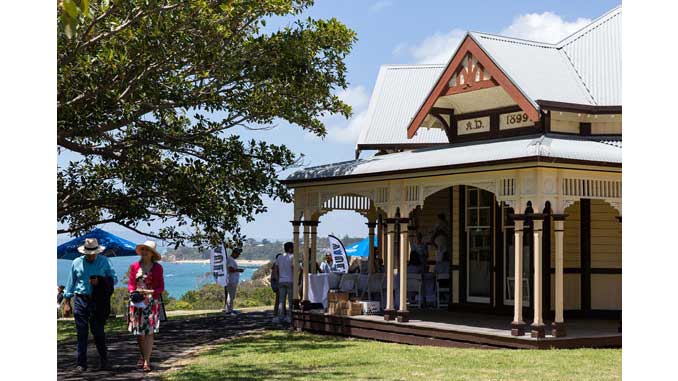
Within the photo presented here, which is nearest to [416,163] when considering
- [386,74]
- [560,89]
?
[560,89]

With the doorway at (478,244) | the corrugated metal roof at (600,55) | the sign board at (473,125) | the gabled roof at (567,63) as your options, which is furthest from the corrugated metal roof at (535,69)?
the doorway at (478,244)

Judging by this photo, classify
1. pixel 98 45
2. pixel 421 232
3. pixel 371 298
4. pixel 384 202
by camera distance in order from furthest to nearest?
1. pixel 421 232
2. pixel 371 298
3. pixel 384 202
4. pixel 98 45

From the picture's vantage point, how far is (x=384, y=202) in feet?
59.4

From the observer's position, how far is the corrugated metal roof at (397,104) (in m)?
25.7

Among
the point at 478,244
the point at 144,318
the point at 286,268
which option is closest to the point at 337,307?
the point at 286,268

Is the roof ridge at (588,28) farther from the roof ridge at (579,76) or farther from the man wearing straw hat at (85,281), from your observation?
the man wearing straw hat at (85,281)

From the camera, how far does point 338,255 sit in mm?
26672

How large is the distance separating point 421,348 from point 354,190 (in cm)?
423

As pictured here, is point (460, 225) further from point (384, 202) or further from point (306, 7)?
point (306, 7)

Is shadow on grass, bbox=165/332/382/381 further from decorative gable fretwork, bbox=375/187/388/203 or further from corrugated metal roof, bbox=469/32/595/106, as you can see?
corrugated metal roof, bbox=469/32/595/106

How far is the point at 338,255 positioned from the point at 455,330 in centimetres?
1075

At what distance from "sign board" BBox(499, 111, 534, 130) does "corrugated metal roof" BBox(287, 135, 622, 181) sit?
664 millimetres

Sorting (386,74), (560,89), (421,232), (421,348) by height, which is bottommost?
(421,348)

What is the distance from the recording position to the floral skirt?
1360 centimetres
